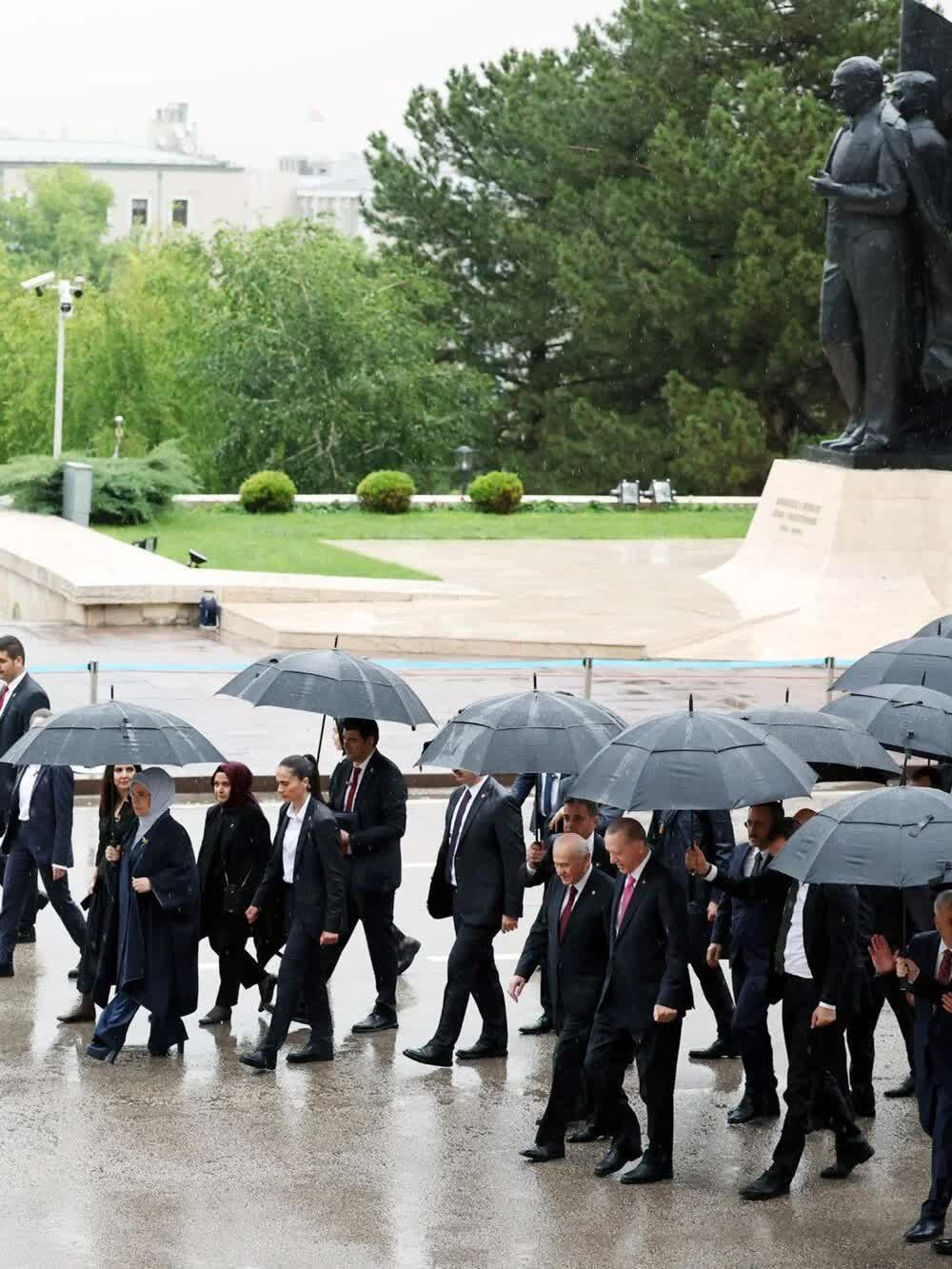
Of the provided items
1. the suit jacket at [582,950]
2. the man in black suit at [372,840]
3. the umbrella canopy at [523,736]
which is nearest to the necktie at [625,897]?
the suit jacket at [582,950]

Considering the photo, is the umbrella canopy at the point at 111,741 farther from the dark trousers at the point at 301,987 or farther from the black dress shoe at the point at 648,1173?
the black dress shoe at the point at 648,1173

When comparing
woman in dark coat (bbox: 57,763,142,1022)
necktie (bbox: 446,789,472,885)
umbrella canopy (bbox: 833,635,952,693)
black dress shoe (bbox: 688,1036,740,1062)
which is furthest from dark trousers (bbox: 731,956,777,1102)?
umbrella canopy (bbox: 833,635,952,693)

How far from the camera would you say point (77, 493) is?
3438 centimetres

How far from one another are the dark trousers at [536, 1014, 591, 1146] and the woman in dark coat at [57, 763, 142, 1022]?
2.40 metres

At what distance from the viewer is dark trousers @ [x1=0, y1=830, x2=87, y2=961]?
37.6 ft

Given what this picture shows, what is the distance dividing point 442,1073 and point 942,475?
16.7m

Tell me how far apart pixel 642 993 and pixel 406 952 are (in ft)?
10.2

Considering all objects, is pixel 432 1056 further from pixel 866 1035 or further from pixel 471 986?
pixel 866 1035

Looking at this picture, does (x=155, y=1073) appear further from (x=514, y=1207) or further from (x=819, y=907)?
(x=819, y=907)

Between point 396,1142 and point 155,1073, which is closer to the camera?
point 396,1142

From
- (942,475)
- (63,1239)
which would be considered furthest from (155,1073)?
(942,475)

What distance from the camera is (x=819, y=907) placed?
8711mm

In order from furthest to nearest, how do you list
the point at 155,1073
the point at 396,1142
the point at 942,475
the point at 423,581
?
1. the point at 423,581
2. the point at 942,475
3. the point at 155,1073
4. the point at 396,1142

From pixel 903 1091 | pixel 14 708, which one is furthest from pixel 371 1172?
pixel 14 708
